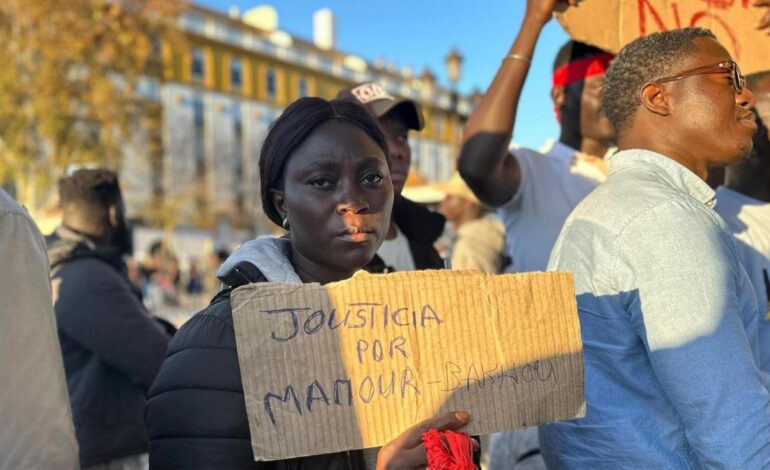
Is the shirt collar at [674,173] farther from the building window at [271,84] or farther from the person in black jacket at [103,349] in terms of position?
the building window at [271,84]

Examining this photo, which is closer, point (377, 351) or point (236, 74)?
point (377, 351)

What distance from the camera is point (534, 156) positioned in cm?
289

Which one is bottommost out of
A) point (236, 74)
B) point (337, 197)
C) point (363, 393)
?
point (363, 393)

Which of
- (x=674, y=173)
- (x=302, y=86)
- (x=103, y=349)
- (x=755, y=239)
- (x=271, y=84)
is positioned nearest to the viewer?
(x=674, y=173)

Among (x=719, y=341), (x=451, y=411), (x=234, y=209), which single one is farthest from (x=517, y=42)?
(x=234, y=209)

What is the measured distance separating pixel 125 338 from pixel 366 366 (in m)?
1.91

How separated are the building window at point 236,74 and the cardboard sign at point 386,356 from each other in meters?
51.6

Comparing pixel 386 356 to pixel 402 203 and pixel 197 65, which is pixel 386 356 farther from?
pixel 197 65

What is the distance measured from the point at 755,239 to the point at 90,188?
276 centimetres

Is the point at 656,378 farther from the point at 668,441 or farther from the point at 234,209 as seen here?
the point at 234,209

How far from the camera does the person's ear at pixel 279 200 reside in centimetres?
180

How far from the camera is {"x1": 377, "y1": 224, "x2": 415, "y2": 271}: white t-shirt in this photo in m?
3.11

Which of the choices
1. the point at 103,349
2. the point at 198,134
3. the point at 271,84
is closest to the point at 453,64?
the point at 103,349

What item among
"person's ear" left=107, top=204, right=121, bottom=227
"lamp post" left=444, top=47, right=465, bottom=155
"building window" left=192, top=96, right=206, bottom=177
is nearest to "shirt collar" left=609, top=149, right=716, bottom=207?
"person's ear" left=107, top=204, right=121, bottom=227
